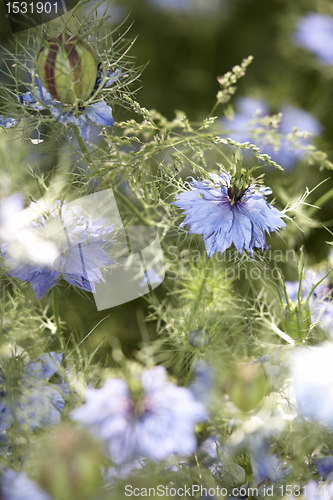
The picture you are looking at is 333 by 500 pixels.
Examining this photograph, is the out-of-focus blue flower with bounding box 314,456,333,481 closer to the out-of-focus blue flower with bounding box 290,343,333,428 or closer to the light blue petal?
the out-of-focus blue flower with bounding box 290,343,333,428

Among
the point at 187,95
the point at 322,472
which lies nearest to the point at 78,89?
the point at 322,472

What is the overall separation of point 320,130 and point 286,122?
77mm

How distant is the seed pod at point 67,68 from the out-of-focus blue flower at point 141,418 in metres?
0.23

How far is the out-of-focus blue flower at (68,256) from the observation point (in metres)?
0.37

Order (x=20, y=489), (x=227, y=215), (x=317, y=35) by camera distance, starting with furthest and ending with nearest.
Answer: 1. (x=317, y=35)
2. (x=227, y=215)
3. (x=20, y=489)

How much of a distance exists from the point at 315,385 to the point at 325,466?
8cm

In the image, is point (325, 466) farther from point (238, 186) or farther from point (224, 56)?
point (224, 56)

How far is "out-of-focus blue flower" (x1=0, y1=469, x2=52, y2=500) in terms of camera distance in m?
0.26

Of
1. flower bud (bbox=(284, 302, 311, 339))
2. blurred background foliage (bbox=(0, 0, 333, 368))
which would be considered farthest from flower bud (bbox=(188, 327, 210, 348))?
blurred background foliage (bbox=(0, 0, 333, 368))

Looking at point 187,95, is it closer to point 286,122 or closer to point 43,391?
point 286,122

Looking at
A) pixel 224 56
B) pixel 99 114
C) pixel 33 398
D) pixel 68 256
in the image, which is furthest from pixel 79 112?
pixel 224 56

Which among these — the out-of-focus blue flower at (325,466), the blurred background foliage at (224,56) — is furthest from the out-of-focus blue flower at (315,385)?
the blurred background foliage at (224,56)

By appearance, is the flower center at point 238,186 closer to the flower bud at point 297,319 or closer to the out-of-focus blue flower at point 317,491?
the flower bud at point 297,319

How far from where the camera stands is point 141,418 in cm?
29
